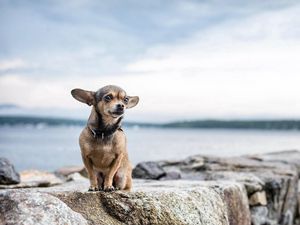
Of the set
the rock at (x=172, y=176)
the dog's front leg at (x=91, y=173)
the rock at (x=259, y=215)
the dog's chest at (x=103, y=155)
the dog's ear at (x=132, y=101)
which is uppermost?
the dog's ear at (x=132, y=101)

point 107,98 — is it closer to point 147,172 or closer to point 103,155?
point 103,155

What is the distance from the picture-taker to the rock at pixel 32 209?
21.3 ft

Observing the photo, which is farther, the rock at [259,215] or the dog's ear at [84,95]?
the rock at [259,215]

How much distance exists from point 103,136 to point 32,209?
158 cm

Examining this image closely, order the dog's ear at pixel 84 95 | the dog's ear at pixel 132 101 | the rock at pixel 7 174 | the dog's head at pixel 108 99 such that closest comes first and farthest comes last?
the dog's head at pixel 108 99
the dog's ear at pixel 84 95
the dog's ear at pixel 132 101
the rock at pixel 7 174

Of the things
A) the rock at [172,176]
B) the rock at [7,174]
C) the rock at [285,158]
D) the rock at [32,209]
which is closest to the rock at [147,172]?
the rock at [172,176]

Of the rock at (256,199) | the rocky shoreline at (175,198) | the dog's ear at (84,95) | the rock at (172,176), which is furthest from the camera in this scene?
the rock at (172,176)

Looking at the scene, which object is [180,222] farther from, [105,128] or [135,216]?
[105,128]

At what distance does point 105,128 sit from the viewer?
7.76 m

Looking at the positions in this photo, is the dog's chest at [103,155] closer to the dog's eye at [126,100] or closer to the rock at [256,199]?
the dog's eye at [126,100]

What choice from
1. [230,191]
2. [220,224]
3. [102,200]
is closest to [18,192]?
[102,200]

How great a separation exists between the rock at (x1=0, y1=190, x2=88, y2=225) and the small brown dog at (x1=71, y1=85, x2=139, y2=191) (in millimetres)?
1064

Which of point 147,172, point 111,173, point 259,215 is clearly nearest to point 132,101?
point 111,173

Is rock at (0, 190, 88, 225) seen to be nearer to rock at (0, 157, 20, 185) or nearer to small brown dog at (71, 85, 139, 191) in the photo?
small brown dog at (71, 85, 139, 191)
